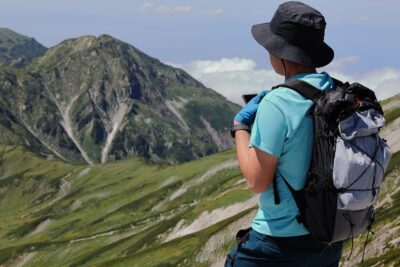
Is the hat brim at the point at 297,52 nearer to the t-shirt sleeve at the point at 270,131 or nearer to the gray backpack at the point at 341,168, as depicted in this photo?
the gray backpack at the point at 341,168

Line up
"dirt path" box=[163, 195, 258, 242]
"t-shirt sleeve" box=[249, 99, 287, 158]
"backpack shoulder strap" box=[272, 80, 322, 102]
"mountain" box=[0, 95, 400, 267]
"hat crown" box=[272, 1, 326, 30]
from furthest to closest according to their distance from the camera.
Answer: "dirt path" box=[163, 195, 258, 242] < "mountain" box=[0, 95, 400, 267] < "hat crown" box=[272, 1, 326, 30] < "backpack shoulder strap" box=[272, 80, 322, 102] < "t-shirt sleeve" box=[249, 99, 287, 158]

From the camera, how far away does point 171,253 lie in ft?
318

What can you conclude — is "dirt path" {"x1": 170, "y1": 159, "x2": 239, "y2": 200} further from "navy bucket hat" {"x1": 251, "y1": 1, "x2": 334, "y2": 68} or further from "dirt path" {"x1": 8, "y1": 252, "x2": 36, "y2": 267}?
"navy bucket hat" {"x1": 251, "y1": 1, "x2": 334, "y2": 68}

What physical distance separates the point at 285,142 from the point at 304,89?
997mm

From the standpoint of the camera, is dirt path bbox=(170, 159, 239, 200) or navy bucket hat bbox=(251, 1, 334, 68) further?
dirt path bbox=(170, 159, 239, 200)

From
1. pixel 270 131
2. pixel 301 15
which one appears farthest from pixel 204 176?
pixel 270 131

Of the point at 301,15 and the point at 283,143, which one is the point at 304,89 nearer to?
the point at 283,143

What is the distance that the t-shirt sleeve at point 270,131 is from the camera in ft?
29.4

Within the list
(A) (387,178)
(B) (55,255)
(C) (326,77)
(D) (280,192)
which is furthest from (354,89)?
(B) (55,255)

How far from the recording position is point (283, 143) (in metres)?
9.09

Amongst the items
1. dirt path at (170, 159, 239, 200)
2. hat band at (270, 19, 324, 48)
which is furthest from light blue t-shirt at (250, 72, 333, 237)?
dirt path at (170, 159, 239, 200)

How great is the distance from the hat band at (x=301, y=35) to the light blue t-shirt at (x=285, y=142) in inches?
38.6

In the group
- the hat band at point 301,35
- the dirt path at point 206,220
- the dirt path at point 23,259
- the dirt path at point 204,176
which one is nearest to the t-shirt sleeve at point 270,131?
the hat band at point 301,35

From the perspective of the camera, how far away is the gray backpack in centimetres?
870
